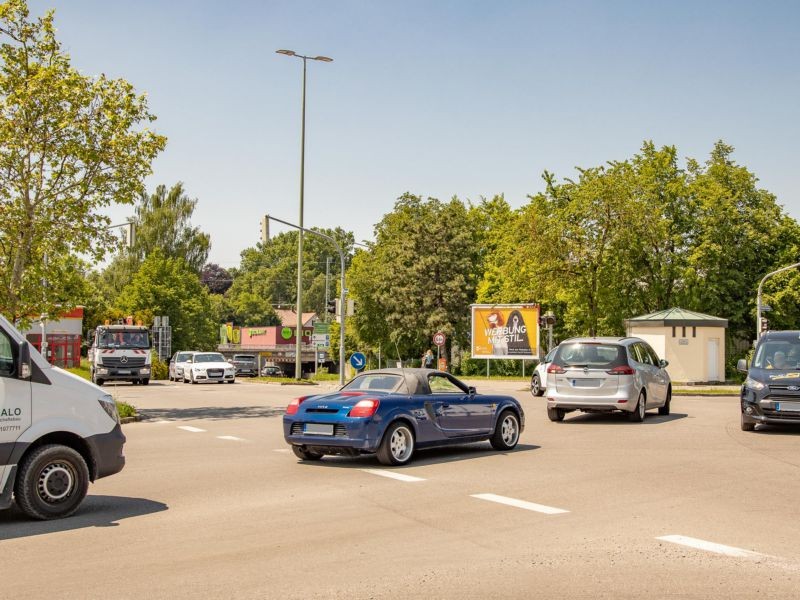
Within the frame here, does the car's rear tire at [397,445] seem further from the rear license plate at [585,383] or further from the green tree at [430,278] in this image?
the green tree at [430,278]

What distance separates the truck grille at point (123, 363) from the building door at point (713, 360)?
25.7 meters

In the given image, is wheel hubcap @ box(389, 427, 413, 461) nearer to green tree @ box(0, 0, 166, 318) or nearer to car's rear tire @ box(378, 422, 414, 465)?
car's rear tire @ box(378, 422, 414, 465)

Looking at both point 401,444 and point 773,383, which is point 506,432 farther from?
point 773,383

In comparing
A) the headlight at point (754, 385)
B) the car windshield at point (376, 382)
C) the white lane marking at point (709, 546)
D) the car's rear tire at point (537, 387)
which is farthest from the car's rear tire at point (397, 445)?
the car's rear tire at point (537, 387)

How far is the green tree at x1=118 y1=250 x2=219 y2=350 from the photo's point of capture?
233ft

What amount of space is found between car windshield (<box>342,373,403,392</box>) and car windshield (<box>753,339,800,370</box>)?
785cm

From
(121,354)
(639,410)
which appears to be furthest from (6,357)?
(121,354)

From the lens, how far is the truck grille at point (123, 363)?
40906mm

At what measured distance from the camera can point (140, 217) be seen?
263ft

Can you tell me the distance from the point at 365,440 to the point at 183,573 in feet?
18.1

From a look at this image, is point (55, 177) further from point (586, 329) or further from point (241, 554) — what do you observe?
point (586, 329)

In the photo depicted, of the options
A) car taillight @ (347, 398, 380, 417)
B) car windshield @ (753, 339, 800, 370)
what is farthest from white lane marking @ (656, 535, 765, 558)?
car windshield @ (753, 339, 800, 370)

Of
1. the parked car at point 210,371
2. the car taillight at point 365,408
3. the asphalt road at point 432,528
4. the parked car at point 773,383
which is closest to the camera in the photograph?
the asphalt road at point 432,528

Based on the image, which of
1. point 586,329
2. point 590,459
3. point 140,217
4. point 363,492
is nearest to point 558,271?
point 586,329
